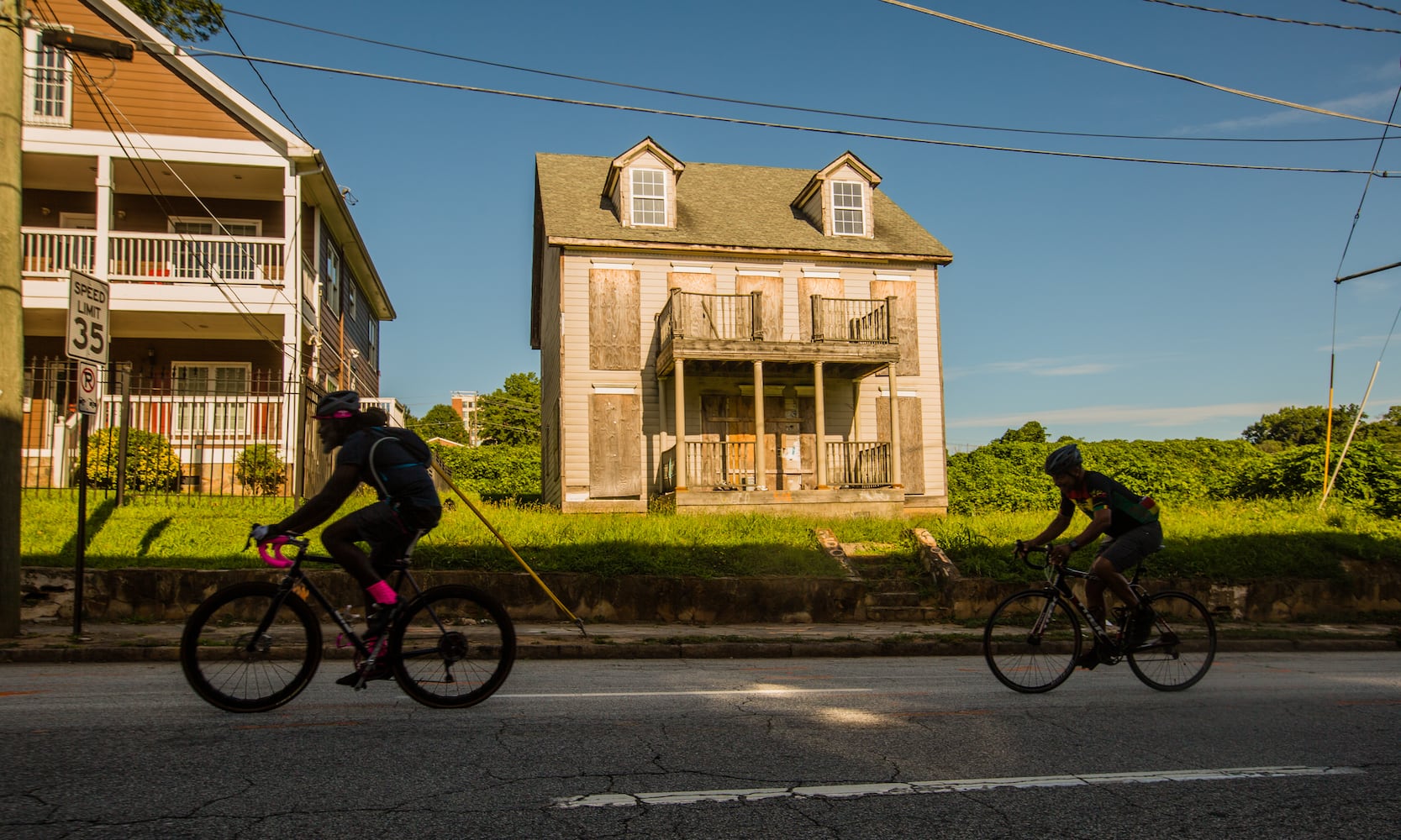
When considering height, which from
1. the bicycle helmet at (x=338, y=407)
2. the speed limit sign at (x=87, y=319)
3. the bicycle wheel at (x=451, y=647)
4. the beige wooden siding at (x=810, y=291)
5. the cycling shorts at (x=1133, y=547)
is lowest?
the bicycle wheel at (x=451, y=647)

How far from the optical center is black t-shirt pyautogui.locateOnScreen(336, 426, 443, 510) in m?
5.77

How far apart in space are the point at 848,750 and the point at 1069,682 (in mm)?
3835

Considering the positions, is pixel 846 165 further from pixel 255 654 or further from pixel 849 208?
pixel 255 654

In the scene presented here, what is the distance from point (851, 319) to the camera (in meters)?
24.0

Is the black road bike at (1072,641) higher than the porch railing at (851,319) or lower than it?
lower

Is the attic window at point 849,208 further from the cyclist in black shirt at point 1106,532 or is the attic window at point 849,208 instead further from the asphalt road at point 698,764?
the asphalt road at point 698,764

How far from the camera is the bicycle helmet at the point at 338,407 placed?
591 cm

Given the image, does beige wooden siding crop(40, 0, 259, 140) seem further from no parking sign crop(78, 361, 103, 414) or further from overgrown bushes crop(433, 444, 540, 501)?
overgrown bushes crop(433, 444, 540, 501)

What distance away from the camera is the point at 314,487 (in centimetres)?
1934

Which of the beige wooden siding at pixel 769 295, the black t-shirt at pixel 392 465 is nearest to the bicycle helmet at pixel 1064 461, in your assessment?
the black t-shirt at pixel 392 465

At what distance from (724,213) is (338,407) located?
20.3 m

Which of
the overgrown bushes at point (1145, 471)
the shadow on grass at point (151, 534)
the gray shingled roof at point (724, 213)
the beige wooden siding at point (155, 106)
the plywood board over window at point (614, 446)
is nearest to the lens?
the shadow on grass at point (151, 534)

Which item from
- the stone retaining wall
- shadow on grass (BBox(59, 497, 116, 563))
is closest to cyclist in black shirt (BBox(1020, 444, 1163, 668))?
the stone retaining wall

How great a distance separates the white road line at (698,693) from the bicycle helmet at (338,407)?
2142 mm
